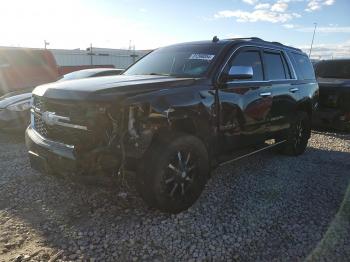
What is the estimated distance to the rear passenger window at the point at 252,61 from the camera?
15.7 ft

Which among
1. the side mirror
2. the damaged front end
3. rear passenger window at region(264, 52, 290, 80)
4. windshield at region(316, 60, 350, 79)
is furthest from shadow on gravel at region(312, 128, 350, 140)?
the damaged front end

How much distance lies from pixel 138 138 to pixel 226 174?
91.8 inches

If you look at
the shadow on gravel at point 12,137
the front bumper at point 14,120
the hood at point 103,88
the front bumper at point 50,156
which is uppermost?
the hood at point 103,88

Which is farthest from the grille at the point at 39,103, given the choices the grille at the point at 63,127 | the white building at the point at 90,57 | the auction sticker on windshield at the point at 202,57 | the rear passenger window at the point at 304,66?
the white building at the point at 90,57

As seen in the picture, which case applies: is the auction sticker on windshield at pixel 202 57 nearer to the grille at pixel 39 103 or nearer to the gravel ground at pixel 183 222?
the gravel ground at pixel 183 222

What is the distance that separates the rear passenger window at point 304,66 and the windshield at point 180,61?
7.90 feet

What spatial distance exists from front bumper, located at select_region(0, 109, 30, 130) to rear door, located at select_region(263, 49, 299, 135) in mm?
4523

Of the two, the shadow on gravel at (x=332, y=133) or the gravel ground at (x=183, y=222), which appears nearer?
the gravel ground at (x=183, y=222)

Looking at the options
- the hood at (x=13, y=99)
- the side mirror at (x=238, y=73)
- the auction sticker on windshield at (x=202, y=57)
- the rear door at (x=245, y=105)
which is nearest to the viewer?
the side mirror at (x=238, y=73)

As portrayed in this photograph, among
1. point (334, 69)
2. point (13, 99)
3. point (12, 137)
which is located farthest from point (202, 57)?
point (334, 69)

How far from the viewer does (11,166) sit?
17.9 feet

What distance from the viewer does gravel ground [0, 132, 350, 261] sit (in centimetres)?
324

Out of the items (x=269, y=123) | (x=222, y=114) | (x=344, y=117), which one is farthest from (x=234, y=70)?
(x=344, y=117)

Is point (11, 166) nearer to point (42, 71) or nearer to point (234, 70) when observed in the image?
point (234, 70)
